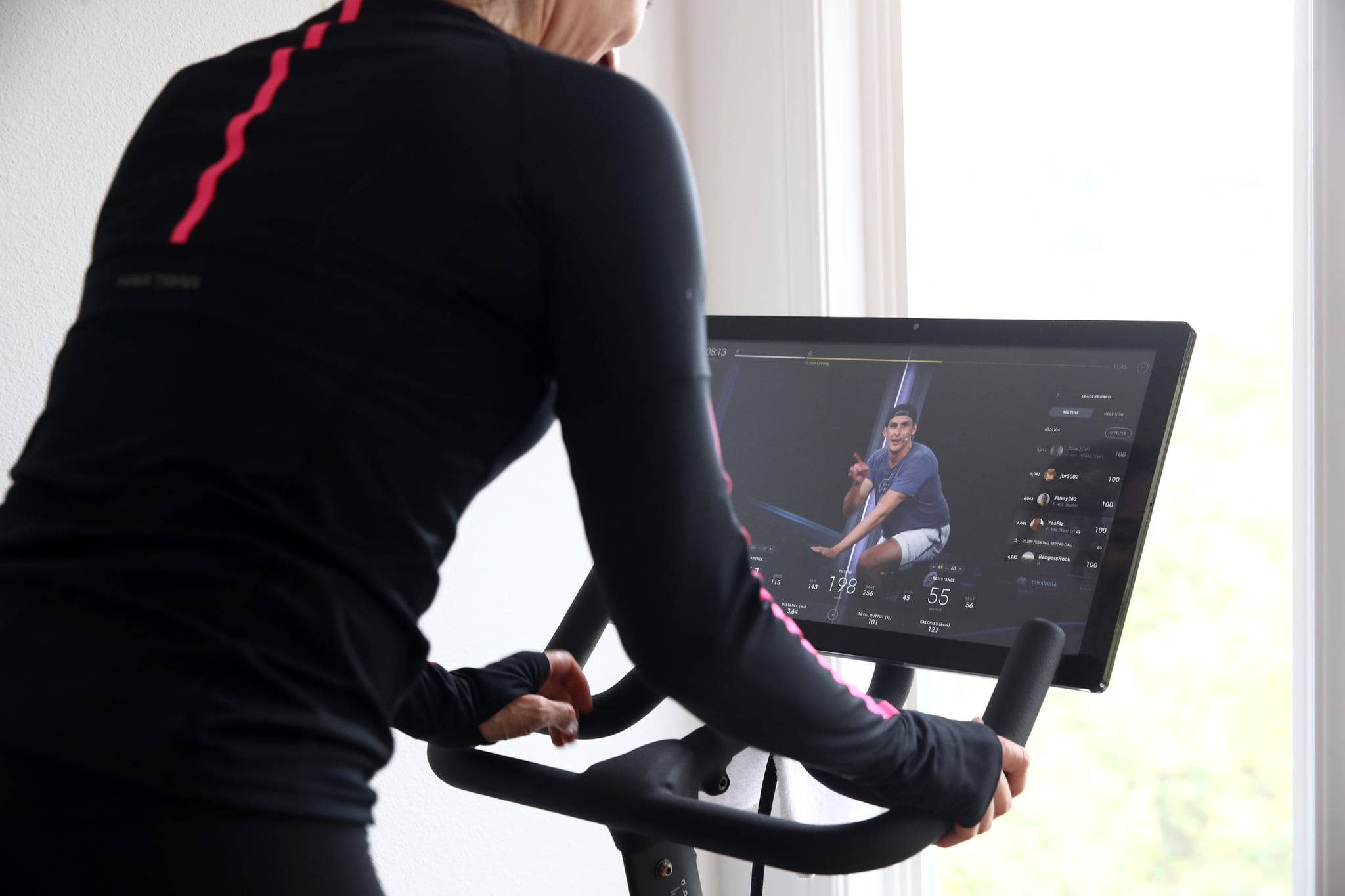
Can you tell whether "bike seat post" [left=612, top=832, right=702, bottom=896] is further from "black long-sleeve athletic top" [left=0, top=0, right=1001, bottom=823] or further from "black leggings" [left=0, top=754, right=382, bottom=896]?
"black leggings" [left=0, top=754, right=382, bottom=896]

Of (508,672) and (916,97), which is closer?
(508,672)

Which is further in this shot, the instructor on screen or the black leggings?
the instructor on screen

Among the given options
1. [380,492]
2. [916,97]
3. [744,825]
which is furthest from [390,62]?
[916,97]

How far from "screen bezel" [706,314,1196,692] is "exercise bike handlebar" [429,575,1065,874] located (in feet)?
0.27

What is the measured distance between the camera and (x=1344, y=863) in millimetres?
1831

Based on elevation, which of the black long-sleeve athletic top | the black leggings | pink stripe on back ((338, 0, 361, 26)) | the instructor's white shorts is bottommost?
the instructor's white shorts

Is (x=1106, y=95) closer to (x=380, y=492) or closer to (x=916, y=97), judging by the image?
(x=916, y=97)

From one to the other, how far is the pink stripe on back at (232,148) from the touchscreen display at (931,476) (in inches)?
31.0

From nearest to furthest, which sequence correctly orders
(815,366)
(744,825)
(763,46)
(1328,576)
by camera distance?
(744,825), (815,366), (1328,576), (763,46)

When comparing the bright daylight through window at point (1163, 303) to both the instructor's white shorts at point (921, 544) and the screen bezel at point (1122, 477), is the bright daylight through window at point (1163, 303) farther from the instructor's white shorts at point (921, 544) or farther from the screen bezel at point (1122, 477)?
the instructor's white shorts at point (921, 544)

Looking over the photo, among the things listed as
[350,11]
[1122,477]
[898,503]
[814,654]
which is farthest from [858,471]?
[350,11]

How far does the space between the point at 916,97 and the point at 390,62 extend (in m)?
1.82

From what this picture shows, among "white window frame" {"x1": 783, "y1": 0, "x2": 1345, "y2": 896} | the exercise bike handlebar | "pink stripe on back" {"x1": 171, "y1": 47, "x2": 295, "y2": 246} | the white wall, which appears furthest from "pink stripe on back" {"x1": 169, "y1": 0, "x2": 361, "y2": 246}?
"white window frame" {"x1": 783, "y1": 0, "x2": 1345, "y2": 896}

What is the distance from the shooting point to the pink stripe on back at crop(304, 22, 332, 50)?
0.82 m
